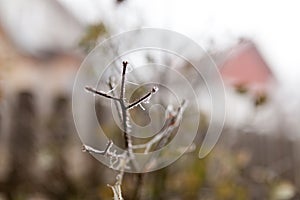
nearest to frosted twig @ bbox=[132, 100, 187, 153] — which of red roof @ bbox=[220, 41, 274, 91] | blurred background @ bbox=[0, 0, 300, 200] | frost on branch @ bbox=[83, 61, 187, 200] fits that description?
frost on branch @ bbox=[83, 61, 187, 200]

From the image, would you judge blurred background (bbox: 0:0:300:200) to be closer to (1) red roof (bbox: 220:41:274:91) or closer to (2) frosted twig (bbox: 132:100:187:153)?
(1) red roof (bbox: 220:41:274:91)

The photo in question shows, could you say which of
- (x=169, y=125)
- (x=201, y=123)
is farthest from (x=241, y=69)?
(x=169, y=125)

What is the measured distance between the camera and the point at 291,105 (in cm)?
243

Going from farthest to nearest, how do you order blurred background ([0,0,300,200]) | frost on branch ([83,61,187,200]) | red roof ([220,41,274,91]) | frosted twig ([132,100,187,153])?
1. red roof ([220,41,274,91])
2. blurred background ([0,0,300,200])
3. frosted twig ([132,100,187,153])
4. frost on branch ([83,61,187,200])

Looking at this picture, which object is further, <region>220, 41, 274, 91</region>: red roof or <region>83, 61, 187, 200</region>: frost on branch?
<region>220, 41, 274, 91</region>: red roof

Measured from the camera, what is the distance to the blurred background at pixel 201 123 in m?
1.14

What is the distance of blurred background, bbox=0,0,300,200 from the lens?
1.14m

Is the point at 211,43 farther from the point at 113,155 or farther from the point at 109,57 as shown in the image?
the point at 113,155

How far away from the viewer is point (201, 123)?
51.4 inches

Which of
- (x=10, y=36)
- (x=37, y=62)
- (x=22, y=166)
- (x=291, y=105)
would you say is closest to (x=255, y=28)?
(x=22, y=166)

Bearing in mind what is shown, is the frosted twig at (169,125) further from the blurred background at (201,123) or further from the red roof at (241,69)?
the red roof at (241,69)

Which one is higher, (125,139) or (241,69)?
(241,69)

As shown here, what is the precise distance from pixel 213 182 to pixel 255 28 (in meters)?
0.43

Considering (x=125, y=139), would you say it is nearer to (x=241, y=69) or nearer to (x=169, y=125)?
(x=169, y=125)
